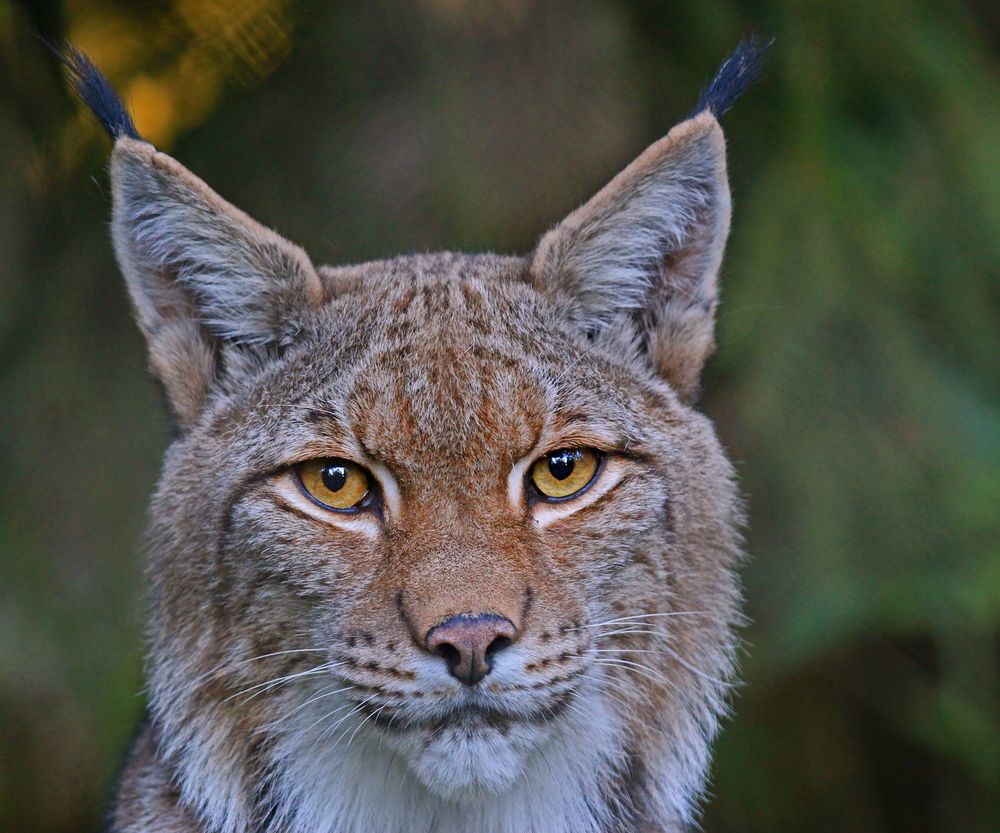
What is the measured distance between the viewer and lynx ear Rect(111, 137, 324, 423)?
11.2ft

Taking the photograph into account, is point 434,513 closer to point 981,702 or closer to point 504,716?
point 504,716

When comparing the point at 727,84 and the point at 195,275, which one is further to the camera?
the point at 195,275

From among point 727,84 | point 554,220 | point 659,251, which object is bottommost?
point 659,251

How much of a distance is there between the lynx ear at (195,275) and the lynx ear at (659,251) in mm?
788

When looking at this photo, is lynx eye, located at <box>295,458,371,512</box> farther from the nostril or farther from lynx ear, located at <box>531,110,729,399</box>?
lynx ear, located at <box>531,110,729,399</box>

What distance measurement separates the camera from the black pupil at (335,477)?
10.5 feet

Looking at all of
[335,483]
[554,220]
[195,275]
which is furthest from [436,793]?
[554,220]

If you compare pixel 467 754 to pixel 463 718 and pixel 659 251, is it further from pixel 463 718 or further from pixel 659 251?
pixel 659 251

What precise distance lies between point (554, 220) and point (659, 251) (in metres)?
1.57

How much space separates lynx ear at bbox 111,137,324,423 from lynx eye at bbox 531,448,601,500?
0.89 metres

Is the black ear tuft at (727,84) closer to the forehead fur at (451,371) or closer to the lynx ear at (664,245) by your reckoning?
the lynx ear at (664,245)

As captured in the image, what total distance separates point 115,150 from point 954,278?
392cm

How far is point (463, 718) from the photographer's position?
9.39 ft

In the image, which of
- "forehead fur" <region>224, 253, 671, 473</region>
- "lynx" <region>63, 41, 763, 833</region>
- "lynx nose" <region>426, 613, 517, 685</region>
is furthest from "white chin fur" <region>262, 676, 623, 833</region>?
"forehead fur" <region>224, 253, 671, 473</region>
